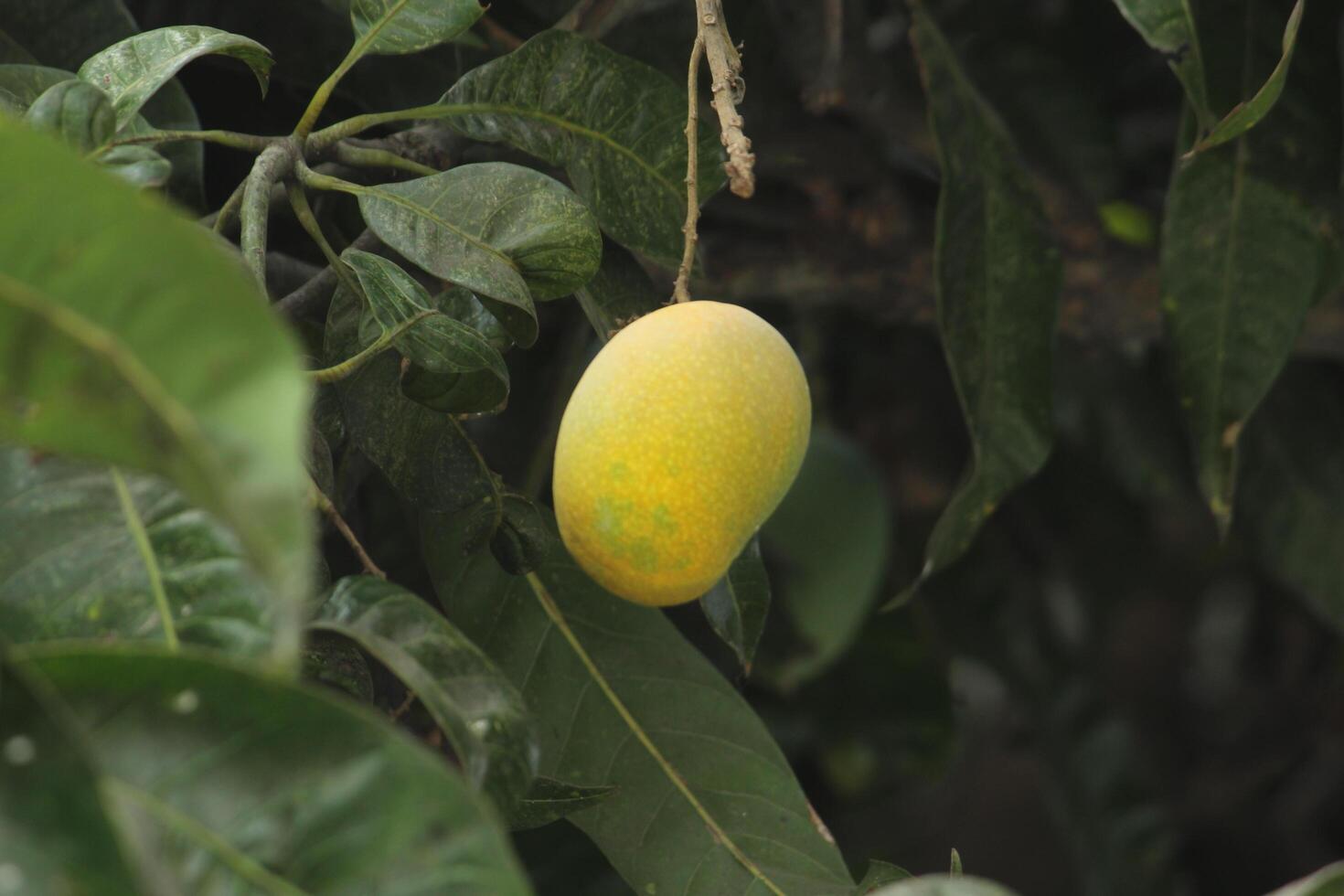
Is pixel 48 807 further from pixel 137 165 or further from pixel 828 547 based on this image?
pixel 828 547

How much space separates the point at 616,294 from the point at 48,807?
0.39 m

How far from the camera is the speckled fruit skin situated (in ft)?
1.61

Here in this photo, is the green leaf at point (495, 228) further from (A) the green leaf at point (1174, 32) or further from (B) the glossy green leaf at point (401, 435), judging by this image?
(A) the green leaf at point (1174, 32)

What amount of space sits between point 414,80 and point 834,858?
472 mm

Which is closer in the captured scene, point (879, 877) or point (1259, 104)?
point (879, 877)

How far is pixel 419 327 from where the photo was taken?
0.48m

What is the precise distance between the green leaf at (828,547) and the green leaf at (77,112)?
87 cm

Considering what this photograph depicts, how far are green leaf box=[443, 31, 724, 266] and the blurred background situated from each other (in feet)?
0.23

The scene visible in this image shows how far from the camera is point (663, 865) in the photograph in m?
0.58

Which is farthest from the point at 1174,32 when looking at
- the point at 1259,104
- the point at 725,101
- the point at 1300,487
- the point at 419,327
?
the point at 1300,487

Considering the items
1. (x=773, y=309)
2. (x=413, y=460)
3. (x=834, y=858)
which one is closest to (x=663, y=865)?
(x=834, y=858)

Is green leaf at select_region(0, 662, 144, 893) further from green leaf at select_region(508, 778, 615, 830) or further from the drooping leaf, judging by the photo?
the drooping leaf

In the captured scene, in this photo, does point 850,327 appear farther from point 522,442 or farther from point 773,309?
point 522,442

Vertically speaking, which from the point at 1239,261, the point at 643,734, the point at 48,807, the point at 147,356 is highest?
the point at 147,356
